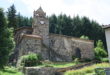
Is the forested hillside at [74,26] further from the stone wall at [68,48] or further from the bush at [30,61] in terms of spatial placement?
the bush at [30,61]

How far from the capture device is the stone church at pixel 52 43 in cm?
3122

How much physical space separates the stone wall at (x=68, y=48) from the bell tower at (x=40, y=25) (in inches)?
50.7

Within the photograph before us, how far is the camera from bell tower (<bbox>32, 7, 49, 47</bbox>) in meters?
32.8

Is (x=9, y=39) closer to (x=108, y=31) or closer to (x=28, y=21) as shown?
(x=108, y=31)

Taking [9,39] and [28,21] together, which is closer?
[9,39]

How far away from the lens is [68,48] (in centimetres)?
3397

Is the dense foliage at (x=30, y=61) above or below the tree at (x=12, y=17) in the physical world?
below

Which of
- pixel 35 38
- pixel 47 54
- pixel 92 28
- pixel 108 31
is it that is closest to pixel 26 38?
pixel 35 38

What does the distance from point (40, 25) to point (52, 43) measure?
420 centimetres

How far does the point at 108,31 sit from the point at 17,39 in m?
21.5

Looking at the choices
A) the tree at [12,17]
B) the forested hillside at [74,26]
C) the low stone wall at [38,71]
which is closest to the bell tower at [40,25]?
the tree at [12,17]

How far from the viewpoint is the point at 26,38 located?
28.4 metres

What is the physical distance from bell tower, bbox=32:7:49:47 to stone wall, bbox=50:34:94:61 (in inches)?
50.7

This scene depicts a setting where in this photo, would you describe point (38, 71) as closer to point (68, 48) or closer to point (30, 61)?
point (30, 61)
